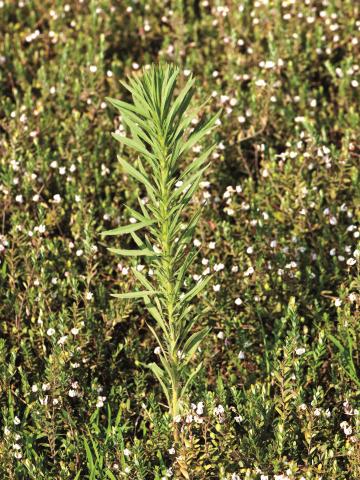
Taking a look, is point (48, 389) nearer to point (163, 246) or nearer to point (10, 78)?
point (163, 246)

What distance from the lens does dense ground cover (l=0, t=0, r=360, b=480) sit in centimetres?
413

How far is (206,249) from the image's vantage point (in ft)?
17.6

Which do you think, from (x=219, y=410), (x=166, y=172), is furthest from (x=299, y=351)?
(x=166, y=172)

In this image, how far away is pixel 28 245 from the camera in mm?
5250

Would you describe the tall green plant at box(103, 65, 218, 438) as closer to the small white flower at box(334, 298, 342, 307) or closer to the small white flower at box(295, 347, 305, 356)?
the small white flower at box(295, 347, 305, 356)

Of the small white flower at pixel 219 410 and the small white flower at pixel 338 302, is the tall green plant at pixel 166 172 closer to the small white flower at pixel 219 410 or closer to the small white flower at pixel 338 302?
the small white flower at pixel 219 410

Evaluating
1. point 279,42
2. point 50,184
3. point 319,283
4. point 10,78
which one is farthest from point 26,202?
point 279,42

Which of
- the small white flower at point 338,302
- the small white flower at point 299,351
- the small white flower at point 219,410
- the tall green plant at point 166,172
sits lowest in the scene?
the small white flower at point 219,410

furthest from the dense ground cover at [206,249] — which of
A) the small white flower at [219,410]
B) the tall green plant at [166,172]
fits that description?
the tall green plant at [166,172]

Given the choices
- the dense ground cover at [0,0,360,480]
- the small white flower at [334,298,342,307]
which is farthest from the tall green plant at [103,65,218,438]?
the small white flower at [334,298,342,307]

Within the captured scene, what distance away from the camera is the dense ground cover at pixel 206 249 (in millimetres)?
4129

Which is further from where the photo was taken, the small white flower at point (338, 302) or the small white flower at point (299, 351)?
the small white flower at point (338, 302)

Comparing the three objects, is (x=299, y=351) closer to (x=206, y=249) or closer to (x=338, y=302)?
(x=338, y=302)

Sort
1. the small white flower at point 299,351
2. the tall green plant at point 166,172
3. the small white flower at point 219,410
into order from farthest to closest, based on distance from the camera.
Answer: the small white flower at point 299,351
the small white flower at point 219,410
the tall green plant at point 166,172
